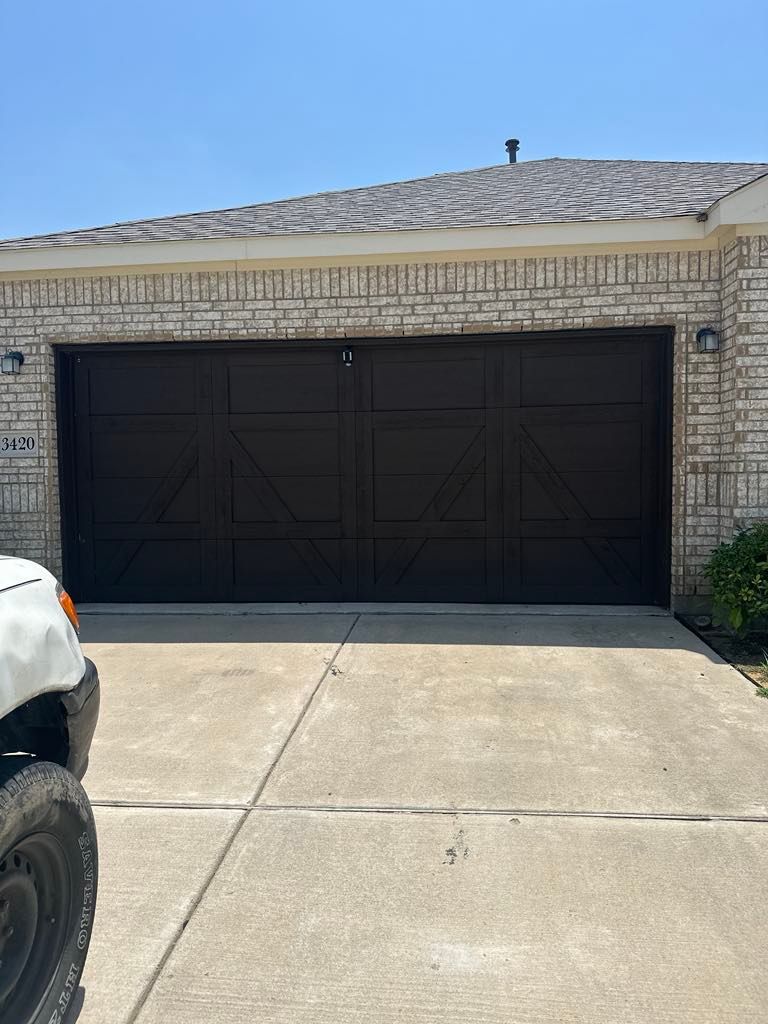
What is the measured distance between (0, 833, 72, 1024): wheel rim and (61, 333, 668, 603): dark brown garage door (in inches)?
214

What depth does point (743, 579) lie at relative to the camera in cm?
552

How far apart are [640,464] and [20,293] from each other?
6370 millimetres

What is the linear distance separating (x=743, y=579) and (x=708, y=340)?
228 centimetres

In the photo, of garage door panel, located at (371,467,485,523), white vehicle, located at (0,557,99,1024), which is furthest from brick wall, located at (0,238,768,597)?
white vehicle, located at (0,557,99,1024)

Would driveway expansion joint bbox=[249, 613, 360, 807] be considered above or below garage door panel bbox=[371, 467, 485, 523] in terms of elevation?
below

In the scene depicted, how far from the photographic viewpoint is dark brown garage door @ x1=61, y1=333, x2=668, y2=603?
22.9 ft

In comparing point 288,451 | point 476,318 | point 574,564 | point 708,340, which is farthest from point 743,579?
point 288,451

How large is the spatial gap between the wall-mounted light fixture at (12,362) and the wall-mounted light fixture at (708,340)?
654 centimetres

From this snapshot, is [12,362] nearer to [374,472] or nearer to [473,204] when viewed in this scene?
[374,472]

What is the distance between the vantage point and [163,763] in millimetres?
3697

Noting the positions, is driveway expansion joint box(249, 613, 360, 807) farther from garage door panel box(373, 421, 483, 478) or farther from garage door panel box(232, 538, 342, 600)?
garage door panel box(373, 421, 483, 478)

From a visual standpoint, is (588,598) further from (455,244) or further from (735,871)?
(735,871)

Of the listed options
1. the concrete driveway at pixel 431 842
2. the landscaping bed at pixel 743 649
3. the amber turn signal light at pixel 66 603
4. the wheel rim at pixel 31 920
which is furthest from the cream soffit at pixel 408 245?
the wheel rim at pixel 31 920

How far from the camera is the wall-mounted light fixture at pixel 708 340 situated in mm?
6484
